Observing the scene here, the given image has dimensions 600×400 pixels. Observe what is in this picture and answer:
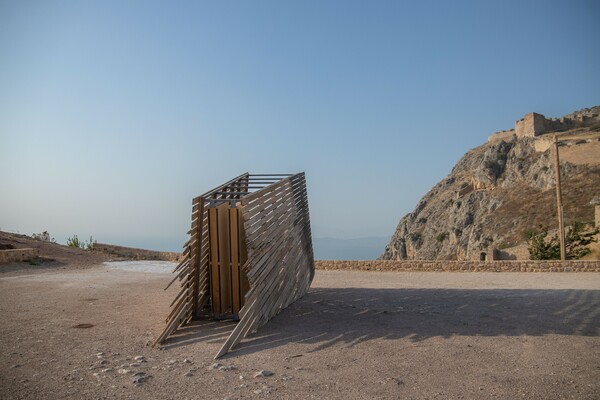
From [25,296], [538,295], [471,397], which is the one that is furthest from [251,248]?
[538,295]

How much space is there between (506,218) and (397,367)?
47583mm

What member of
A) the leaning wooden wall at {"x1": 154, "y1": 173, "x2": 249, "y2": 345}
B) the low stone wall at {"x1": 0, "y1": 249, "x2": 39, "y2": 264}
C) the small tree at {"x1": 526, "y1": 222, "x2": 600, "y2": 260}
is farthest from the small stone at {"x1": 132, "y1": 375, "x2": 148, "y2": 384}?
the small tree at {"x1": 526, "y1": 222, "x2": 600, "y2": 260}

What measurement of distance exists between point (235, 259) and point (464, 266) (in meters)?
10.2

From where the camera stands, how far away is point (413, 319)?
7.26 m

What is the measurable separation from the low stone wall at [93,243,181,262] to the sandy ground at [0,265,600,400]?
33.0 feet

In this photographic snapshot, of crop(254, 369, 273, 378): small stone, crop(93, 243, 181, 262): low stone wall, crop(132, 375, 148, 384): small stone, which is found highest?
crop(93, 243, 181, 262): low stone wall

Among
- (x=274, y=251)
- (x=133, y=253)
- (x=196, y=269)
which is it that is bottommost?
A: (x=133, y=253)

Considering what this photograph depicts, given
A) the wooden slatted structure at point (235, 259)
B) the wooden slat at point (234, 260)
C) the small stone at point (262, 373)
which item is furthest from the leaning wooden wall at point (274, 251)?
the small stone at point (262, 373)

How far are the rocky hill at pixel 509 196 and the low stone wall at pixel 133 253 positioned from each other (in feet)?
68.1

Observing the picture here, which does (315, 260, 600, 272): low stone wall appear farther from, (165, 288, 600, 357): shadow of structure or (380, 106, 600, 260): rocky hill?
(380, 106, 600, 260): rocky hill

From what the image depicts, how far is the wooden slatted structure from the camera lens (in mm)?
6654

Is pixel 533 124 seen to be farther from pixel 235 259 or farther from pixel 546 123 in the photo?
pixel 235 259

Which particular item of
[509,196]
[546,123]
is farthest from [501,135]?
[509,196]

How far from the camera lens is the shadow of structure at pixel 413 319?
6.28 m
